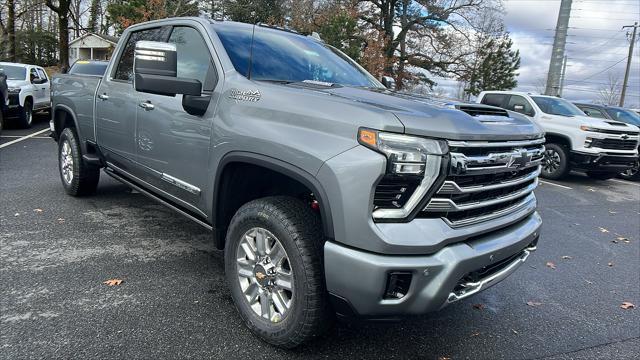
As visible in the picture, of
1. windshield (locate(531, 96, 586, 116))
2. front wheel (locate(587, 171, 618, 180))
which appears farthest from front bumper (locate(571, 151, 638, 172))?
windshield (locate(531, 96, 586, 116))

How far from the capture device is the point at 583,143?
409 inches

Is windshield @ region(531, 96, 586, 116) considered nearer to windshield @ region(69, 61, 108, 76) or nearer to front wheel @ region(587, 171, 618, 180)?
front wheel @ region(587, 171, 618, 180)

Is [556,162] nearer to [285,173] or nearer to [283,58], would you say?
[283,58]

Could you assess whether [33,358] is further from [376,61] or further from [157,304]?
[376,61]

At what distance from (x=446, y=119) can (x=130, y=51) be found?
3544 mm

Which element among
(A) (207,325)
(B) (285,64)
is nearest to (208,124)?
(B) (285,64)

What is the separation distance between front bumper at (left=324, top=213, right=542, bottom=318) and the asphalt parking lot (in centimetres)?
31

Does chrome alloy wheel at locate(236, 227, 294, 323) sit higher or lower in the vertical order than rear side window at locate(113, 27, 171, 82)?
lower

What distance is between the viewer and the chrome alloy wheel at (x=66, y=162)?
571 cm

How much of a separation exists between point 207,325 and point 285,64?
6.28 ft

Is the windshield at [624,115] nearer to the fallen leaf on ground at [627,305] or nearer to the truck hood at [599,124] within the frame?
the truck hood at [599,124]

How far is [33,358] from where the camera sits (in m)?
2.54

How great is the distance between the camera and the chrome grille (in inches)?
90.7

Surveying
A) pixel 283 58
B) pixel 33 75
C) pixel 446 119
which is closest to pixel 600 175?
pixel 283 58
